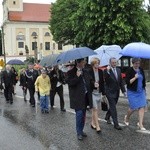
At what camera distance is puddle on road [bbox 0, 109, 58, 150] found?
930 centimetres

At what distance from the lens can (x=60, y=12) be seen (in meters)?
60.7

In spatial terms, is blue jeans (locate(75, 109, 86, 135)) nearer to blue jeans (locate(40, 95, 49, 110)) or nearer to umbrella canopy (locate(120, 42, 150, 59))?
umbrella canopy (locate(120, 42, 150, 59))

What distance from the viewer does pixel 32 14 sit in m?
119

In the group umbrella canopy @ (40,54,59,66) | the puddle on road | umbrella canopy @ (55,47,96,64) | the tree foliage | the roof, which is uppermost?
the roof

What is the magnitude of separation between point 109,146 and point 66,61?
2.22 meters

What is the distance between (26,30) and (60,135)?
349 ft

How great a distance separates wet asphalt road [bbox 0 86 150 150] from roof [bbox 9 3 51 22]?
104m

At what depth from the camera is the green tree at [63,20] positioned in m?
56.5

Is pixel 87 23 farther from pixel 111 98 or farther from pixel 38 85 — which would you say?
pixel 111 98

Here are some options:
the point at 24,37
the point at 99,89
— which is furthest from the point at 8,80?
the point at 24,37

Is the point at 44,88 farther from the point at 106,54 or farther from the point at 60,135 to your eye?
the point at 60,135

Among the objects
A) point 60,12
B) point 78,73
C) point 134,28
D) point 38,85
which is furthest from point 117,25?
point 60,12

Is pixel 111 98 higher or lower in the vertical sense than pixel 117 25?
lower

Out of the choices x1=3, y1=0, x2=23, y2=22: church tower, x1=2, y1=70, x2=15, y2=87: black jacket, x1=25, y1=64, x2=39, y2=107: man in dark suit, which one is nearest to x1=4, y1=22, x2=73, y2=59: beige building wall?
x1=3, y1=0, x2=23, y2=22: church tower
